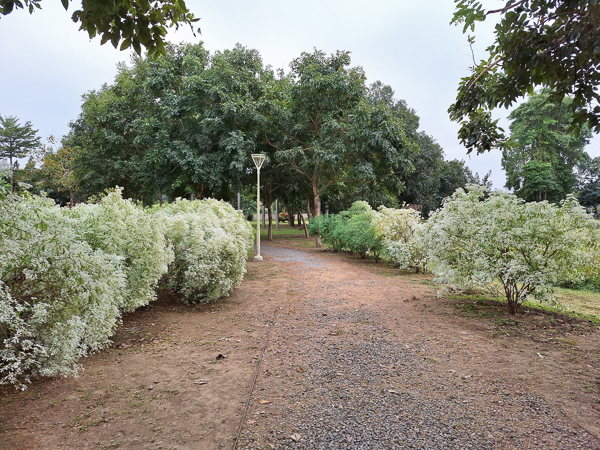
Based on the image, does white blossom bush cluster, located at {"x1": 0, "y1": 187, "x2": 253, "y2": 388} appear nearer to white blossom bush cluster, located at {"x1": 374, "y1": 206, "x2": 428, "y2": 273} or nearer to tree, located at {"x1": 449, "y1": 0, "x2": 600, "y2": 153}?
tree, located at {"x1": 449, "y1": 0, "x2": 600, "y2": 153}

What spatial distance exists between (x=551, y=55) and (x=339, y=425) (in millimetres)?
3896

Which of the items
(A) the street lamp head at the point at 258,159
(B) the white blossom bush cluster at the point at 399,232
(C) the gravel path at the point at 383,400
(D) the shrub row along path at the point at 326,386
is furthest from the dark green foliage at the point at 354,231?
(C) the gravel path at the point at 383,400

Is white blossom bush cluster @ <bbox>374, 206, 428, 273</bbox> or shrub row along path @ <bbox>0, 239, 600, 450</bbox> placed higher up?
white blossom bush cluster @ <bbox>374, 206, 428, 273</bbox>

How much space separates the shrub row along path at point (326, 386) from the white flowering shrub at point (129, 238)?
646 mm

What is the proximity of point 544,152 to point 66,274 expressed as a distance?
41.4m

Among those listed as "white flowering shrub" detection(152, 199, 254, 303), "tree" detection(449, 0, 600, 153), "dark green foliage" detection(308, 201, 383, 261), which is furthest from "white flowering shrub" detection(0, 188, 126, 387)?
"dark green foliage" detection(308, 201, 383, 261)

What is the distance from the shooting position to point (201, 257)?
6.20 m

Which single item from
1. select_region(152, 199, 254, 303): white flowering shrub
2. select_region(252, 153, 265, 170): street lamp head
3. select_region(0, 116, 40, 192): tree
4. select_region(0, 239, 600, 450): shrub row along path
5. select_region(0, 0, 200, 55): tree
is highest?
select_region(0, 116, 40, 192): tree

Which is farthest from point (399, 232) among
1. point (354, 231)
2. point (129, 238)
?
point (129, 238)

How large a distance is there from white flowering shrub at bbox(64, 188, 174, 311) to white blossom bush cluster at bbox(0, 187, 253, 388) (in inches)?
0.5

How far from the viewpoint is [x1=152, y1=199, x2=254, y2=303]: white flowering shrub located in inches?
241

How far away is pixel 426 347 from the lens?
4.36m

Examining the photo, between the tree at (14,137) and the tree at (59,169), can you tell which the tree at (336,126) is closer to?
the tree at (59,169)

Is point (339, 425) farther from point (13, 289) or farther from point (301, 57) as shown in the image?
point (301, 57)
